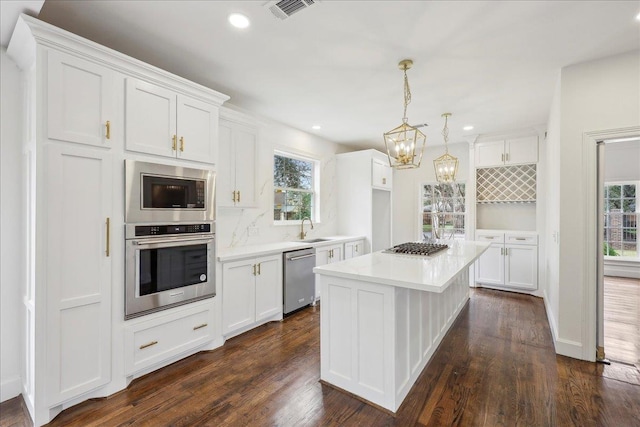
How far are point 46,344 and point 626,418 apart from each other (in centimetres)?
376

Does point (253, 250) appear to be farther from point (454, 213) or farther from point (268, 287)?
point (454, 213)

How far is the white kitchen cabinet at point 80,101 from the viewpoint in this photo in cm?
187

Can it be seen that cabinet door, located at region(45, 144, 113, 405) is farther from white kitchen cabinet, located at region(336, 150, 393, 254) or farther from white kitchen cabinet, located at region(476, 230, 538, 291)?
white kitchen cabinet, located at region(476, 230, 538, 291)

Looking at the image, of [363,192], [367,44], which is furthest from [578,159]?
[363,192]

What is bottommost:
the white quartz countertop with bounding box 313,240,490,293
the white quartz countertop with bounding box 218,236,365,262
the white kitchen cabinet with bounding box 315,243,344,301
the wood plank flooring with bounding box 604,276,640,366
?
the wood plank flooring with bounding box 604,276,640,366

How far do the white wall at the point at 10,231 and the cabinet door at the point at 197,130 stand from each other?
108 cm

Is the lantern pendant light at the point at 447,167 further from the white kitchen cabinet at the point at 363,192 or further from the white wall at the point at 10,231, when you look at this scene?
the white wall at the point at 10,231

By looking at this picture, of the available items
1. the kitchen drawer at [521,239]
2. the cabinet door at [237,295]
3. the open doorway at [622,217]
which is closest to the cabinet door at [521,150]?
the kitchen drawer at [521,239]

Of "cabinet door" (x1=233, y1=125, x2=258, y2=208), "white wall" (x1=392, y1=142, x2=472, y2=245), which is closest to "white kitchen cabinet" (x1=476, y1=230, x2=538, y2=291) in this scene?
"white wall" (x1=392, y1=142, x2=472, y2=245)

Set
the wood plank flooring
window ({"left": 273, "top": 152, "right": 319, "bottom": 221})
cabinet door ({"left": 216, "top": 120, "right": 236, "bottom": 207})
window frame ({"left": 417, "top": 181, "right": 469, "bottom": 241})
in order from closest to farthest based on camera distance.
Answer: the wood plank flooring < cabinet door ({"left": 216, "top": 120, "right": 236, "bottom": 207}) < window ({"left": 273, "top": 152, "right": 319, "bottom": 221}) < window frame ({"left": 417, "top": 181, "right": 469, "bottom": 241})

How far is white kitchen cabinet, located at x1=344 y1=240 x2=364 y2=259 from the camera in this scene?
4787mm

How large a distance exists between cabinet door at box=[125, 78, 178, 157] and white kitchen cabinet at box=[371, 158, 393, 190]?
11.3 feet

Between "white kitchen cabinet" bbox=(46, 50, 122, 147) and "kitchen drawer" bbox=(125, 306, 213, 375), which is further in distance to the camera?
"kitchen drawer" bbox=(125, 306, 213, 375)

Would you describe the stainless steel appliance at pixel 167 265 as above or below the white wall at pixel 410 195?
below
